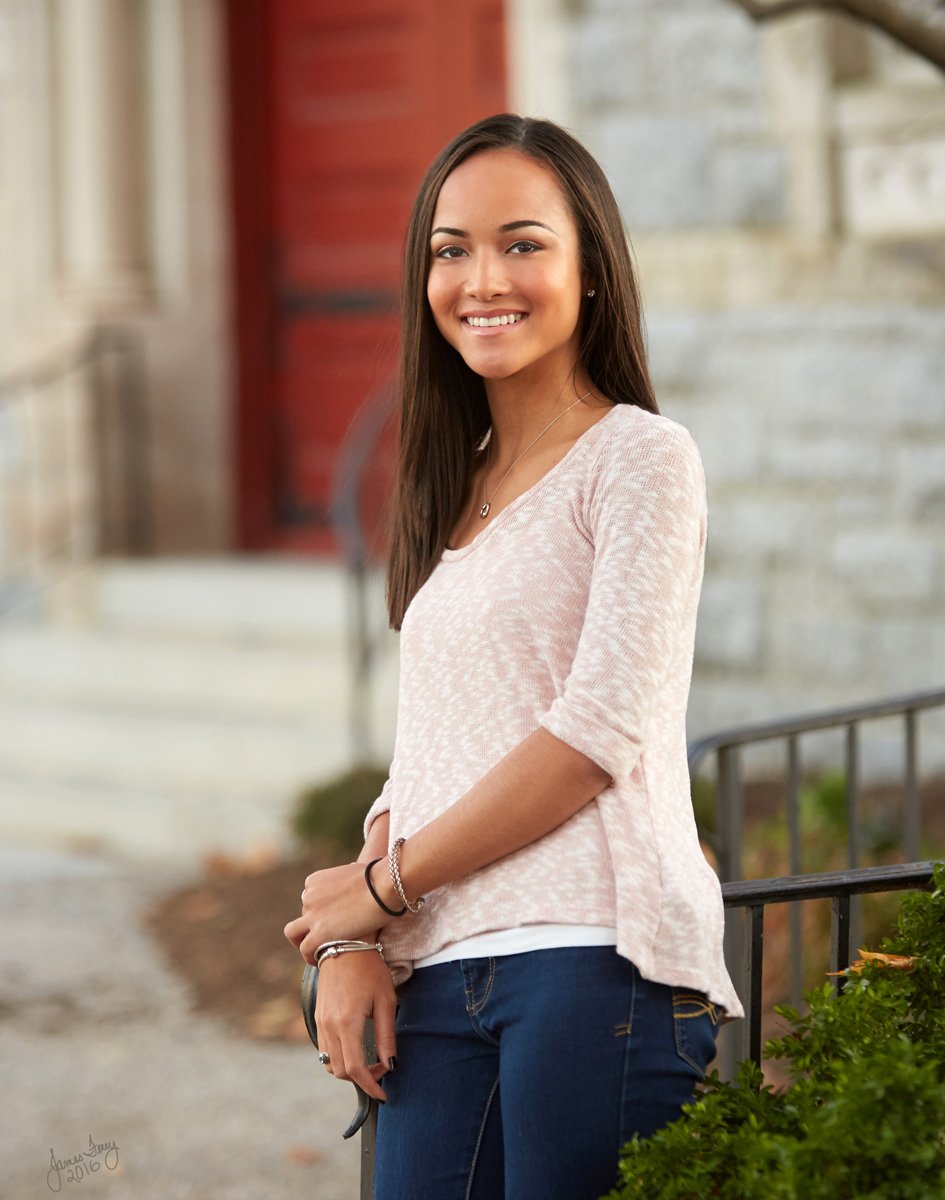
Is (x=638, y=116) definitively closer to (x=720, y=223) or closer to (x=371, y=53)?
(x=720, y=223)

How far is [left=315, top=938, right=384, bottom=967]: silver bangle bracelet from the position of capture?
1738 mm

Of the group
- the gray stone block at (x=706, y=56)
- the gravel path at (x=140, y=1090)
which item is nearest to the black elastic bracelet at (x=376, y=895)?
the gravel path at (x=140, y=1090)

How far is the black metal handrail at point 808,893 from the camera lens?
1.94 m

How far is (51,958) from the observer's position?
5207mm

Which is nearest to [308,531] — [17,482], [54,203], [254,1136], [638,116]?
[17,482]

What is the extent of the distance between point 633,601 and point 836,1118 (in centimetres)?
56

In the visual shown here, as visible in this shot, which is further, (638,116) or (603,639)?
(638,116)

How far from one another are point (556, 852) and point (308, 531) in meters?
6.73

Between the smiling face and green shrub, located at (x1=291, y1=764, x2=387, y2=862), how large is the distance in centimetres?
362

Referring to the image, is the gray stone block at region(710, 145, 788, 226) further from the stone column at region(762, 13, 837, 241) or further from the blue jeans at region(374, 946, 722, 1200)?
the blue jeans at region(374, 946, 722, 1200)

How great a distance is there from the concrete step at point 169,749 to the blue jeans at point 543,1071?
14.9 ft

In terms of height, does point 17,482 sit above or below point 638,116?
below

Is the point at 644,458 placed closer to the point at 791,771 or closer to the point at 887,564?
the point at 791,771

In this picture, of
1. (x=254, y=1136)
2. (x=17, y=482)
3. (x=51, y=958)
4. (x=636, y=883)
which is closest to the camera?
(x=636, y=883)
